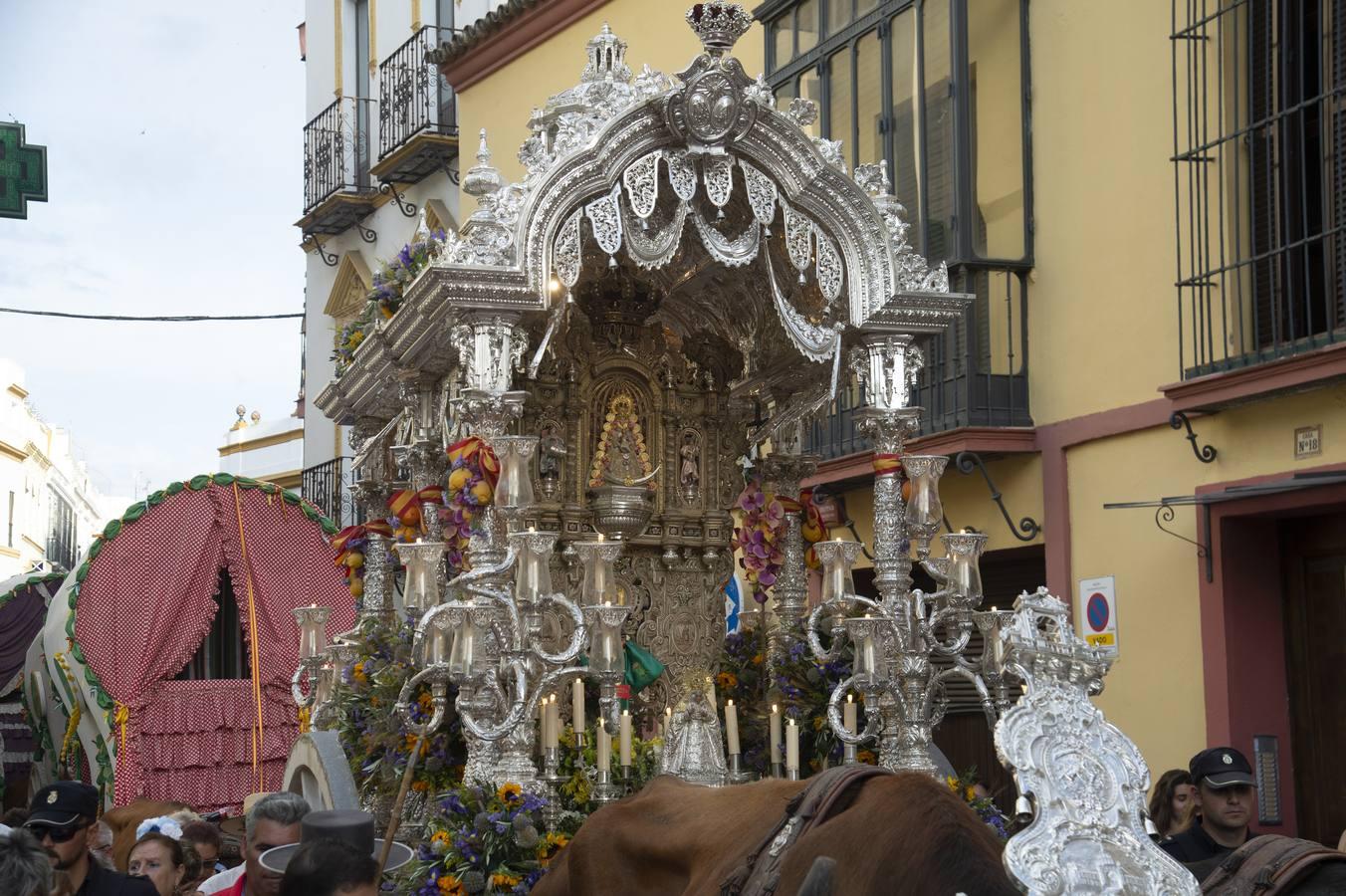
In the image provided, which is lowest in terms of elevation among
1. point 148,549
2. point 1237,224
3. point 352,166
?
point 148,549

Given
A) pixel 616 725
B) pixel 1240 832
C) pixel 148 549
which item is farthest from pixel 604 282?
pixel 148 549

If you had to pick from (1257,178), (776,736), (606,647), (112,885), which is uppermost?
(1257,178)

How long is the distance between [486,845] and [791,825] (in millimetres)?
2720

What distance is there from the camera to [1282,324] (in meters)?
10.2

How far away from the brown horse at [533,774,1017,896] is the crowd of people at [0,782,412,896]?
78cm

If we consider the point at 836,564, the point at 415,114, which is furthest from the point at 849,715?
the point at 415,114

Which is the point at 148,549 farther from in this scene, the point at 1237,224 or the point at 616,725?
the point at 1237,224

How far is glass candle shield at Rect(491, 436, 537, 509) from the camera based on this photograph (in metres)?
8.41

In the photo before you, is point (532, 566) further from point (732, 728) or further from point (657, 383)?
point (657, 383)

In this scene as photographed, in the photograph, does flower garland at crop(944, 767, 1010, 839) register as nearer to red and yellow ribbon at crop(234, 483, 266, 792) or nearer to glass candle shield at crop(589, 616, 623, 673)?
glass candle shield at crop(589, 616, 623, 673)

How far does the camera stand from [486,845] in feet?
25.4

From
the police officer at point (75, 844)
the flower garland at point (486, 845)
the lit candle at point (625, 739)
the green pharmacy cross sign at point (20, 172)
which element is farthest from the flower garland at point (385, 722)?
the green pharmacy cross sign at point (20, 172)

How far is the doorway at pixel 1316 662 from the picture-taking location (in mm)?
10219

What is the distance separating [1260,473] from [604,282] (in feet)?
13.3
